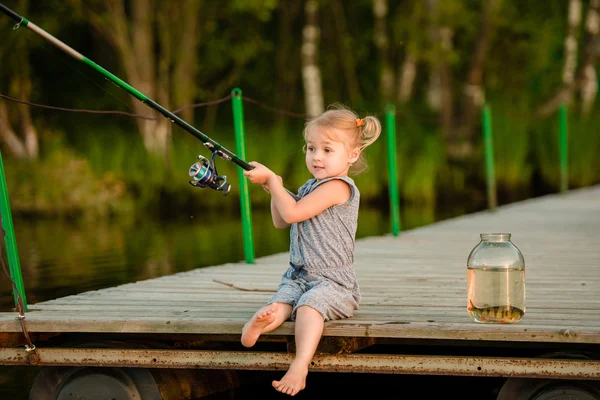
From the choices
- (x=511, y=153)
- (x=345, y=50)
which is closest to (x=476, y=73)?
(x=511, y=153)

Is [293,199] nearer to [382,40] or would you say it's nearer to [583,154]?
[583,154]

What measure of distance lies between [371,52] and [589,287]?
2307cm

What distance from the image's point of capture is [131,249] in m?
11.0

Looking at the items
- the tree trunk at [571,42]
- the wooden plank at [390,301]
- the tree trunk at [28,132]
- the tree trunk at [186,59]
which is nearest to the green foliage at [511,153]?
the tree trunk at [186,59]

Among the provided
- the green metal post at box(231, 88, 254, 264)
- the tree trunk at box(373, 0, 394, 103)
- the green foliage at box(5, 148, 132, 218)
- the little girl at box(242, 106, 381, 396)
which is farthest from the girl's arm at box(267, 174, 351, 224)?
the tree trunk at box(373, 0, 394, 103)

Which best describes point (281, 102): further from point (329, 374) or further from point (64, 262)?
point (329, 374)

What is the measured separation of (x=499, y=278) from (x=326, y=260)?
1.93ft

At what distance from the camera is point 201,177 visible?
3.76 metres

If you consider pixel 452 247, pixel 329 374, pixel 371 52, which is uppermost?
pixel 371 52

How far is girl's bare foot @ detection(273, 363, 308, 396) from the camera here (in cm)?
356

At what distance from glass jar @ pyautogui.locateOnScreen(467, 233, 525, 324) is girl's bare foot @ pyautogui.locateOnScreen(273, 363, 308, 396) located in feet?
2.27

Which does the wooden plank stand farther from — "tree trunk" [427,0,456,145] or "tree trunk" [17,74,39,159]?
"tree trunk" [17,74,39,159]

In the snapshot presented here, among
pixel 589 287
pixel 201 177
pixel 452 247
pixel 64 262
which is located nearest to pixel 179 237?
pixel 64 262

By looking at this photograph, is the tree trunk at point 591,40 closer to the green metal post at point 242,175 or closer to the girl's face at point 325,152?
the green metal post at point 242,175
